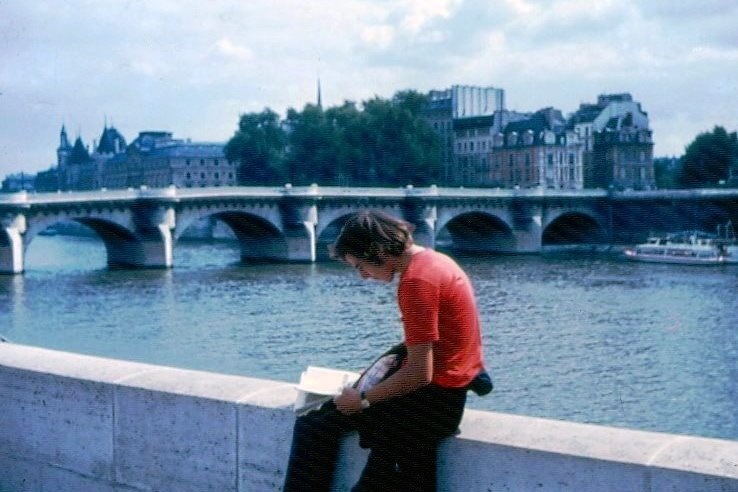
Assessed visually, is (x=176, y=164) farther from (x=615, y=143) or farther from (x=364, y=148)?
(x=615, y=143)

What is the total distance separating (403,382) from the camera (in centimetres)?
319

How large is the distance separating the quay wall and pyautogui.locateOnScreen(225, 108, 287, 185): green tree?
2862 inches

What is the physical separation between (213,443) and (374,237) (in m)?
1.14

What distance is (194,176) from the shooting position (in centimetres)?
10812

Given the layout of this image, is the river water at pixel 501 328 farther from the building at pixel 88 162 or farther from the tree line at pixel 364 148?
the building at pixel 88 162

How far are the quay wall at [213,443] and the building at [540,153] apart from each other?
259 feet

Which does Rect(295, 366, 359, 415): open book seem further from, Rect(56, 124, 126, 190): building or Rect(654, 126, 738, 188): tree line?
Rect(56, 124, 126, 190): building

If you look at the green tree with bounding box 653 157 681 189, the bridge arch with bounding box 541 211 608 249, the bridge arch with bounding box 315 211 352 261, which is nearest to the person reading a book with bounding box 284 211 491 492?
the bridge arch with bounding box 315 211 352 261

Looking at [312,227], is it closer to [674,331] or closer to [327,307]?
[327,307]

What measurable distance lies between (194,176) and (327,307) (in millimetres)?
80568

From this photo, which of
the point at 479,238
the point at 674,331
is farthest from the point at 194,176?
the point at 674,331

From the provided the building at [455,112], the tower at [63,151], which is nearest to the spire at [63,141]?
the tower at [63,151]

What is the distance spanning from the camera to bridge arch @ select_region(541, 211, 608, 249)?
64.4 m

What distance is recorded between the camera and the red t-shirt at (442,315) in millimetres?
Result: 3109
